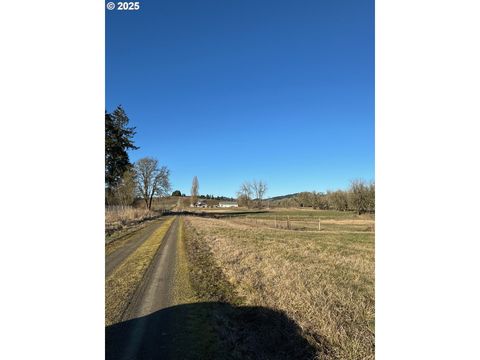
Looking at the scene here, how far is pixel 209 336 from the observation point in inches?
158

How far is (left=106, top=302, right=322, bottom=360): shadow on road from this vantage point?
3.57 meters

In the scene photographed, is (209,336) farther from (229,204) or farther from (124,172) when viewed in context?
(229,204)

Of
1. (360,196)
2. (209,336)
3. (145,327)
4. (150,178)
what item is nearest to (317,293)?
(209,336)

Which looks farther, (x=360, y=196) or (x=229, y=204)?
(x=229, y=204)

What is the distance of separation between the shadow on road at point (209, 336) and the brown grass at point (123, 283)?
599 millimetres

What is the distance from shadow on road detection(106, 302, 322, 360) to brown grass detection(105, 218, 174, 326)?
1.97 ft

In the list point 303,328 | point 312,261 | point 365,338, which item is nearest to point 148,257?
point 312,261

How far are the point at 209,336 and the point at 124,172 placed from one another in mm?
22210

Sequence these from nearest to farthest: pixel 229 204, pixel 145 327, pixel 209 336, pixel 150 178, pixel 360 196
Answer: pixel 209 336, pixel 145 327, pixel 150 178, pixel 360 196, pixel 229 204

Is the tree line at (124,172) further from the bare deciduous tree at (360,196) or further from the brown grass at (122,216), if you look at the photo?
the bare deciduous tree at (360,196)

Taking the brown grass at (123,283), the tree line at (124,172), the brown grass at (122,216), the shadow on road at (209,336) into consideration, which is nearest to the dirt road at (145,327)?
the shadow on road at (209,336)
